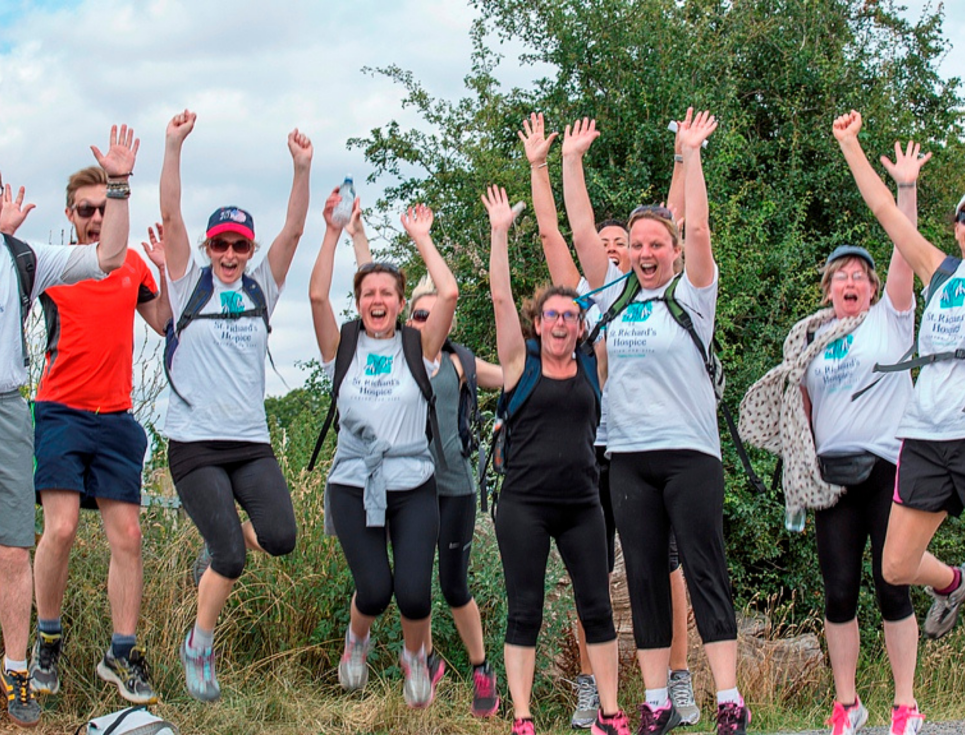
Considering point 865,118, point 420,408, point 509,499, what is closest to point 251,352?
point 420,408

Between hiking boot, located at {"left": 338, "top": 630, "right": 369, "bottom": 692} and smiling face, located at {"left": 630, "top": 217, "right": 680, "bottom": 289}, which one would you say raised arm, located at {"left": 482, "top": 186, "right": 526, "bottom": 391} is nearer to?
smiling face, located at {"left": 630, "top": 217, "right": 680, "bottom": 289}

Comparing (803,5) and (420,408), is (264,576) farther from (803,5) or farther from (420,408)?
(803,5)

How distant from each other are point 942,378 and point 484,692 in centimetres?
299

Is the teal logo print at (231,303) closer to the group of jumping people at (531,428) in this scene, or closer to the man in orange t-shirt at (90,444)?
the group of jumping people at (531,428)

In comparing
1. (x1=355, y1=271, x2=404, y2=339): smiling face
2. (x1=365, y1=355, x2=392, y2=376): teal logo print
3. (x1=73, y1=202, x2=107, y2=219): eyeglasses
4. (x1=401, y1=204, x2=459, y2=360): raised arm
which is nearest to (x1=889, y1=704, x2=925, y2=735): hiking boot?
(x1=401, y1=204, x2=459, y2=360): raised arm

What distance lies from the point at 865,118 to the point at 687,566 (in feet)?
40.5

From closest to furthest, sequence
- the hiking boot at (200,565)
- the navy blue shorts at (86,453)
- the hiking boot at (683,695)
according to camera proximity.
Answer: the navy blue shorts at (86,453) → the hiking boot at (683,695) → the hiking boot at (200,565)

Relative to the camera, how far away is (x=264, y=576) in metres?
8.69

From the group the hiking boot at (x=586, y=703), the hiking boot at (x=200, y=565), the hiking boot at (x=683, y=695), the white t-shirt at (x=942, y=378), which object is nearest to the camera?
the white t-shirt at (x=942, y=378)

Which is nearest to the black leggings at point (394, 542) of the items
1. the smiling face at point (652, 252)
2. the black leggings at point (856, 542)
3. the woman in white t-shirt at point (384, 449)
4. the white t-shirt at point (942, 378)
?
the woman in white t-shirt at point (384, 449)

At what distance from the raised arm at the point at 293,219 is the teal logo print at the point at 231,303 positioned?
270 mm

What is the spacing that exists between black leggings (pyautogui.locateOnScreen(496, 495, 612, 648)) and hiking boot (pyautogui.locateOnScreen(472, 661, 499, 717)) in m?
0.66

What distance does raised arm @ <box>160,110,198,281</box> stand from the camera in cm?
594

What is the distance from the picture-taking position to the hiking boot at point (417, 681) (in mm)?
6262
